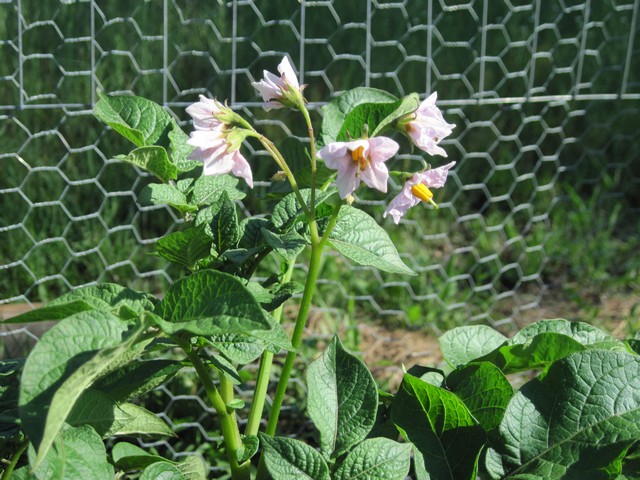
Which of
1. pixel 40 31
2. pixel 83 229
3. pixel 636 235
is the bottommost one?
pixel 636 235

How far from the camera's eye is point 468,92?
108 inches

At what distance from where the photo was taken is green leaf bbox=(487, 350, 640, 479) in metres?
0.93

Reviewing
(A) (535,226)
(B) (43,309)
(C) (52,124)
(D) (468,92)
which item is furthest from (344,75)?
(B) (43,309)

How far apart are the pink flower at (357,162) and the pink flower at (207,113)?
12 centimetres

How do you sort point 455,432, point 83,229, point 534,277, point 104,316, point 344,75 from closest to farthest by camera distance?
point 104,316 < point 455,432 < point 83,229 < point 534,277 < point 344,75

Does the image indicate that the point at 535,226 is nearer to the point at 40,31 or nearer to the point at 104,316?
the point at 40,31

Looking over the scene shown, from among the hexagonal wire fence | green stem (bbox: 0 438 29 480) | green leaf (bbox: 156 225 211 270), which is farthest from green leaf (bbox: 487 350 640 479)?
the hexagonal wire fence

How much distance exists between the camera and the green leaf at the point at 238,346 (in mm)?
915

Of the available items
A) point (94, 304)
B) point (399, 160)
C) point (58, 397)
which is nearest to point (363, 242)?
point (94, 304)

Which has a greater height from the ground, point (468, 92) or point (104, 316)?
point (104, 316)

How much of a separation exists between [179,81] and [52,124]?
1.26 ft

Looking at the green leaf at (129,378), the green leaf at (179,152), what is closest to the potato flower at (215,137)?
the green leaf at (179,152)

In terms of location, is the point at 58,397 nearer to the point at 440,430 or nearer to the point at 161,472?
the point at 161,472

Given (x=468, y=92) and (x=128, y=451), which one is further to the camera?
(x=468, y=92)
